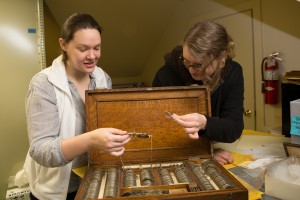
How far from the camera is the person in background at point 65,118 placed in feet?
2.76

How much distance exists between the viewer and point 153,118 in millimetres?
1081

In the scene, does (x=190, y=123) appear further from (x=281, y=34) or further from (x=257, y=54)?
(x=257, y=54)

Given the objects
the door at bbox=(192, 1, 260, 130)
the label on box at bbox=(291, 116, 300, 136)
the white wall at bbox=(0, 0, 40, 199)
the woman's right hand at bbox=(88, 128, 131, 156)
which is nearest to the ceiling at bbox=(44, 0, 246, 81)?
the door at bbox=(192, 1, 260, 130)

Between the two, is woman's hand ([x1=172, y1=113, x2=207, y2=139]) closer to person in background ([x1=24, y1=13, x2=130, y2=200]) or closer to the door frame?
person in background ([x1=24, y1=13, x2=130, y2=200])

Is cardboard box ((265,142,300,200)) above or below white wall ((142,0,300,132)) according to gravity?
below

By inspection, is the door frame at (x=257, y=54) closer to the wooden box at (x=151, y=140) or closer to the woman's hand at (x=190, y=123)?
the wooden box at (x=151, y=140)

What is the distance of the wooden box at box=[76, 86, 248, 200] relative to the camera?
953mm

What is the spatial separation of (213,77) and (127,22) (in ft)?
7.92

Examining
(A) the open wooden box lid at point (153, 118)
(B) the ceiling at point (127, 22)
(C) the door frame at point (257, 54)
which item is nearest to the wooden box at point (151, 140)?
Answer: (A) the open wooden box lid at point (153, 118)

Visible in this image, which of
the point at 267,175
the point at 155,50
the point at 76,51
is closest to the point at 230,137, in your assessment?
the point at 267,175

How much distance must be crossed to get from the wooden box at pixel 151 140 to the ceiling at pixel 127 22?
1937 mm

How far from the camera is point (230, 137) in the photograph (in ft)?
3.65

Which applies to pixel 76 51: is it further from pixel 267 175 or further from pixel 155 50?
→ pixel 155 50

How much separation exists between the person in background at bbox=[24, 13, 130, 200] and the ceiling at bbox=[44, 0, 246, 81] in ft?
6.65
